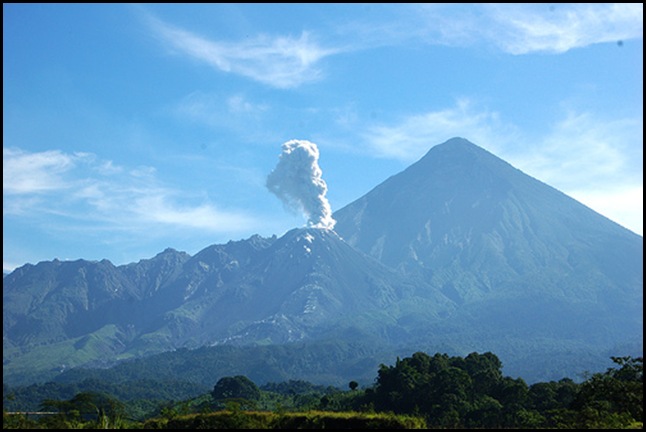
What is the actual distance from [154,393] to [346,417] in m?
137

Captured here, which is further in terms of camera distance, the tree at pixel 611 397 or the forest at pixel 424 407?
the tree at pixel 611 397

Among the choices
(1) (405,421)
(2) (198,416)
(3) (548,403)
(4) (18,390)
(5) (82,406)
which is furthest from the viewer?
(4) (18,390)

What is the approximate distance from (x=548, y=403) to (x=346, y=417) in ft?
82.2

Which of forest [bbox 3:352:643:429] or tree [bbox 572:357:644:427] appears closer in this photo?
forest [bbox 3:352:643:429]

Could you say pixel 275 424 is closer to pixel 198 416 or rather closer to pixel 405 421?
pixel 198 416

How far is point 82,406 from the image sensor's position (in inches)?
627

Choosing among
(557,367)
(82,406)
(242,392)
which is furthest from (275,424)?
(557,367)

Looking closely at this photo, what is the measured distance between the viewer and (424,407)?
3856cm

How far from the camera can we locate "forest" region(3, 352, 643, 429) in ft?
46.0

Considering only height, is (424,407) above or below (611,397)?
below

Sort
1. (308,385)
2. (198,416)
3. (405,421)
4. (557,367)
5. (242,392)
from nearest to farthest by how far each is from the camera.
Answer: (405,421) → (198,416) → (242,392) → (308,385) → (557,367)

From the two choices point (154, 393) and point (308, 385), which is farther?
point (154, 393)

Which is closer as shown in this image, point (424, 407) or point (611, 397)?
point (611, 397)

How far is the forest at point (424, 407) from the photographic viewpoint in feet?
46.0
